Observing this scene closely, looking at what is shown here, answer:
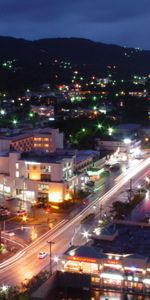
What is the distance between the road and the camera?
10.7m

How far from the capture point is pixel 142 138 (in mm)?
26641

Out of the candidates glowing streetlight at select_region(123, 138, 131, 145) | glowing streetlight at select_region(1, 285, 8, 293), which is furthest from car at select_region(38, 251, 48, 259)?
glowing streetlight at select_region(123, 138, 131, 145)

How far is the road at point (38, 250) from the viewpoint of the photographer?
1066cm

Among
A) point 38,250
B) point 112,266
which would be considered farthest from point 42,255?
point 112,266

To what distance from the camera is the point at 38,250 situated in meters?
12.0

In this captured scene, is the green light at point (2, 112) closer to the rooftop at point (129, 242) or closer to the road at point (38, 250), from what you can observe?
the road at point (38, 250)

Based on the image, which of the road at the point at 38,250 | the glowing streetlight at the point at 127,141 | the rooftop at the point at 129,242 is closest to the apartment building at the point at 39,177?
the road at the point at 38,250

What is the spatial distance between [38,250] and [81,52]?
90425mm

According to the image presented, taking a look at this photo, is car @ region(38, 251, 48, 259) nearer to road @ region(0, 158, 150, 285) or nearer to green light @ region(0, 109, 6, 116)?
road @ region(0, 158, 150, 285)

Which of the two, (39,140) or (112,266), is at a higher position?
(39,140)

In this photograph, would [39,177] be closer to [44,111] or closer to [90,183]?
[90,183]

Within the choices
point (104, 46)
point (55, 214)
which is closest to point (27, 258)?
point (55, 214)

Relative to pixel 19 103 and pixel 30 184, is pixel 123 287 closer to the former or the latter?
pixel 30 184

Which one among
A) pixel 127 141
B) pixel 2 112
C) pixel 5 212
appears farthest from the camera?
pixel 2 112
